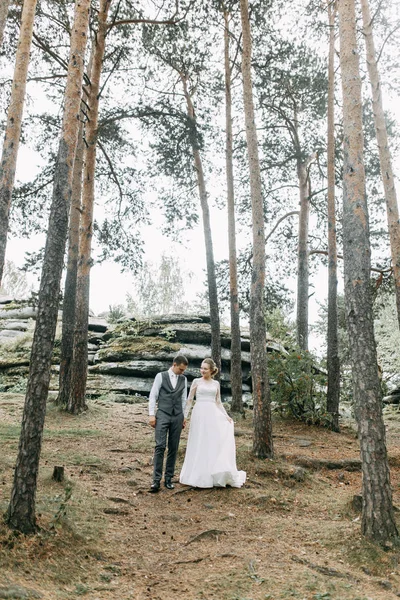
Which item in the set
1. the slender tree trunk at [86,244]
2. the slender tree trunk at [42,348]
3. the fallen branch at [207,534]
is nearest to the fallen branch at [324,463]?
the fallen branch at [207,534]

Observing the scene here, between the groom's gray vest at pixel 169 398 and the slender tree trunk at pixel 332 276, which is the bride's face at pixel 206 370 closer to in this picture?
the groom's gray vest at pixel 169 398

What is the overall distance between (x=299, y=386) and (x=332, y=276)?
2.97 metres

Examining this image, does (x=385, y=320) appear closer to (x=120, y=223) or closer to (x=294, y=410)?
(x=294, y=410)

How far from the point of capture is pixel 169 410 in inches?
255

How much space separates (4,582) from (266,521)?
2.94m

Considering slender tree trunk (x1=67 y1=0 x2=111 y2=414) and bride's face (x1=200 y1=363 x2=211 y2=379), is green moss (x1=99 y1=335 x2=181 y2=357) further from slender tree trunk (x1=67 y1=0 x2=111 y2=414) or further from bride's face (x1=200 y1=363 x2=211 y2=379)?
bride's face (x1=200 y1=363 x2=211 y2=379)

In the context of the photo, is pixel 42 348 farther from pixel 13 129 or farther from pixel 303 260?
pixel 303 260

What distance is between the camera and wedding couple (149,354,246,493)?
6.28 m

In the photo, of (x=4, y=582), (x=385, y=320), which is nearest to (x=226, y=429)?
(x=4, y=582)

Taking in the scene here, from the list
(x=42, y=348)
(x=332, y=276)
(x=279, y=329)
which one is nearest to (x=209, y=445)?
(x=42, y=348)

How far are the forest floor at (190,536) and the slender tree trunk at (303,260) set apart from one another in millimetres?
5961

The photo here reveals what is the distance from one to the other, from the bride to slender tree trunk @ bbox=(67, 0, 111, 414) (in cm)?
495

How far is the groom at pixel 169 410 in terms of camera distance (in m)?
6.34

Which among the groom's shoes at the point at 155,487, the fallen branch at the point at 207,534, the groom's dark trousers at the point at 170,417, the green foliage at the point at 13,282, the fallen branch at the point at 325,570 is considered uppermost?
the green foliage at the point at 13,282
